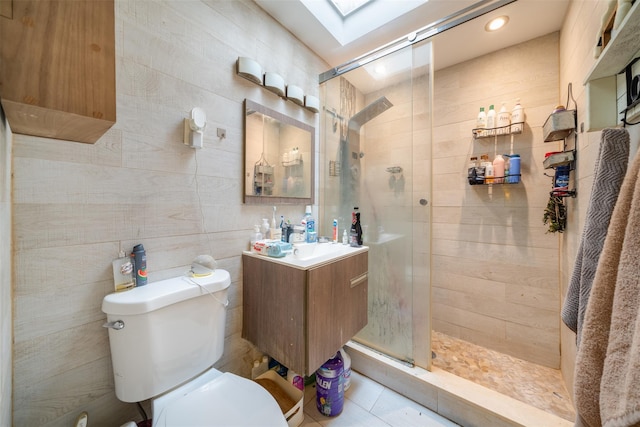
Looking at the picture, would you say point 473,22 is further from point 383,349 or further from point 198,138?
point 383,349

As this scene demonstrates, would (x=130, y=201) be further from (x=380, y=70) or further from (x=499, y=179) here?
(x=499, y=179)

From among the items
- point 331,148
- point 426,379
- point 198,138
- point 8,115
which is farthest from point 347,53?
point 426,379

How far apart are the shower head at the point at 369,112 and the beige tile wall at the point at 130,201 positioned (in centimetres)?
78

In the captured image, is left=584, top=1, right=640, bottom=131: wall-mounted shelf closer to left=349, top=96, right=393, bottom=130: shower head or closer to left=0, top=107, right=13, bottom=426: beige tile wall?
left=349, top=96, right=393, bottom=130: shower head

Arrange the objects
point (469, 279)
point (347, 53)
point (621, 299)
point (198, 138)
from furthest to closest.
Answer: point (469, 279)
point (347, 53)
point (198, 138)
point (621, 299)

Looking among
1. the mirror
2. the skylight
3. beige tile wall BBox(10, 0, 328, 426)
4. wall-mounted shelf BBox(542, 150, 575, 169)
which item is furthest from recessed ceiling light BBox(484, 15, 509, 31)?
beige tile wall BBox(10, 0, 328, 426)

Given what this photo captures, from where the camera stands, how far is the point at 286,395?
1248mm

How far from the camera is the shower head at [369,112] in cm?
165

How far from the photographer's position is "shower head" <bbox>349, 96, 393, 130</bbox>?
5.42ft

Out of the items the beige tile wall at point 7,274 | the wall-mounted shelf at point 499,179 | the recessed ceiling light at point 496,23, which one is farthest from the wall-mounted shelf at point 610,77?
the beige tile wall at point 7,274

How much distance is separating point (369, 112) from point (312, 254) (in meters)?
1.15

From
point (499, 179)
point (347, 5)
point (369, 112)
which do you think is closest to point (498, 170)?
point (499, 179)

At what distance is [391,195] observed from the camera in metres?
1.59

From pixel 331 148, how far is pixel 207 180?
3.47 feet
